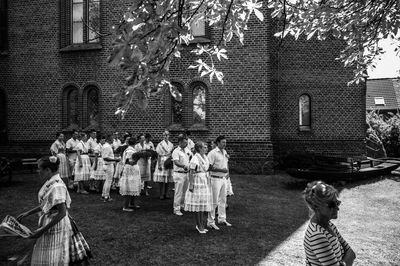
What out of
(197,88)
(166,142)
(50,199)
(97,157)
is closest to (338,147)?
(197,88)

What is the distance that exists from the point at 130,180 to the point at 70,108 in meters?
9.89

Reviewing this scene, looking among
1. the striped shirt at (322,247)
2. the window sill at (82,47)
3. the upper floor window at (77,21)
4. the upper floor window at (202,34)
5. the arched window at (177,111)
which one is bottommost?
the striped shirt at (322,247)

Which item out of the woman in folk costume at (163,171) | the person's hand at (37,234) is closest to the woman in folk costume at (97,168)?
the woman in folk costume at (163,171)

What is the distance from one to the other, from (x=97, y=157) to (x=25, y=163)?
16.3 feet

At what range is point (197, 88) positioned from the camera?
16.1 m

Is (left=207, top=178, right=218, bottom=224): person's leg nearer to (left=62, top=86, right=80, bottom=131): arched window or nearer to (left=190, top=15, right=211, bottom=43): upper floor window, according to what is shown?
(left=190, top=15, right=211, bottom=43): upper floor window

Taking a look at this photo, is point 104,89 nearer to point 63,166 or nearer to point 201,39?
point 201,39

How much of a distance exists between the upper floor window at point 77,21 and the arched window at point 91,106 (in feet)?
7.36

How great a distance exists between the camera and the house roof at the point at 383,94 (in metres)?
Result: 34.9

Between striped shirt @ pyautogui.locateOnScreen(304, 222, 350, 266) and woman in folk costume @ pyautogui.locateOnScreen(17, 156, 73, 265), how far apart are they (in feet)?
9.00

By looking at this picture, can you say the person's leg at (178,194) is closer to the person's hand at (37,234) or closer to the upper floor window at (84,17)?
the person's hand at (37,234)

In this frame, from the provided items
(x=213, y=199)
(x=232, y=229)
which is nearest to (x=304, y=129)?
(x=213, y=199)

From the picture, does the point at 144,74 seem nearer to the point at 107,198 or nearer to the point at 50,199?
the point at 50,199

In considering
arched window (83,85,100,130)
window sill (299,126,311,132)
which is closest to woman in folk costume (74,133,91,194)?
arched window (83,85,100,130)
